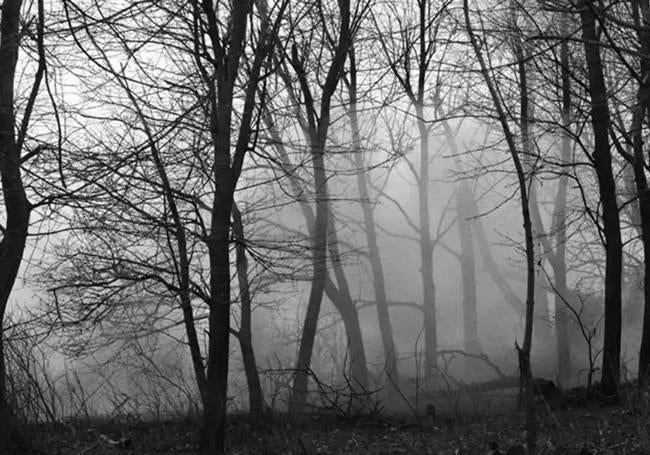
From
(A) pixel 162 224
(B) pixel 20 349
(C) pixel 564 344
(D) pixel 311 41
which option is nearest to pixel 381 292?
(C) pixel 564 344

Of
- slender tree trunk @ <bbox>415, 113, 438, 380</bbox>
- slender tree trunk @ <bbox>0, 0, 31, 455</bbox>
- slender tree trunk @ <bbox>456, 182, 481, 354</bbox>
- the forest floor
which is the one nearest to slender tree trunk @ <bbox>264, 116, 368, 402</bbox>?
slender tree trunk @ <bbox>415, 113, 438, 380</bbox>

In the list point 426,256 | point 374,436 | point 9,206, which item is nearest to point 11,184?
point 9,206

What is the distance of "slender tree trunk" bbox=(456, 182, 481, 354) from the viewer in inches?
746

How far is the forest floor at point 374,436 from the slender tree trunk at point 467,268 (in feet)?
26.9

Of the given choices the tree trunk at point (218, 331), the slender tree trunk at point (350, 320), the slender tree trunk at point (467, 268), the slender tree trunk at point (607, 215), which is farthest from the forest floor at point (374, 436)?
the slender tree trunk at point (467, 268)

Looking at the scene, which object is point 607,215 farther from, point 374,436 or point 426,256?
point 426,256

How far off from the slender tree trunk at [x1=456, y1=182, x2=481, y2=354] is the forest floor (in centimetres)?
819

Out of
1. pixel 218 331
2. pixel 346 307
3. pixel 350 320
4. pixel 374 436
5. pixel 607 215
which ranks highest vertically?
pixel 607 215

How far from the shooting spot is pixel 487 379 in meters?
17.5

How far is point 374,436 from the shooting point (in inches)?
376

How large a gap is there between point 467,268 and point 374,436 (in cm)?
1079

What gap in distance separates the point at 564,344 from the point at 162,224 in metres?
14.1

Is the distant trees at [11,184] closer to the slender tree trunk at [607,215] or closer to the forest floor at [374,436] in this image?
the forest floor at [374,436]

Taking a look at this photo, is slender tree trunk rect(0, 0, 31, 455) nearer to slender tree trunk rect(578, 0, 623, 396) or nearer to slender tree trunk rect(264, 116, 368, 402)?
slender tree trunk rect(264, 116, 368, 402)
